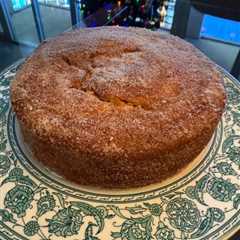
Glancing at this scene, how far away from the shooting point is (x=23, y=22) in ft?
4.93

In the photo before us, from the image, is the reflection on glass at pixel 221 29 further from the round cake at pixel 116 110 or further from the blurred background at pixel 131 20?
the round cake at pixel 116 110

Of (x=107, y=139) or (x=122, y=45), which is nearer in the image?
(x=107, y=139)

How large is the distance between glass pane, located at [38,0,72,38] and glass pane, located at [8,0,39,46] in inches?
2.1

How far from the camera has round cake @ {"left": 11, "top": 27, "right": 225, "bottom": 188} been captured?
0.73 metres

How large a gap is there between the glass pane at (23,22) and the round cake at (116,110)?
0.59m

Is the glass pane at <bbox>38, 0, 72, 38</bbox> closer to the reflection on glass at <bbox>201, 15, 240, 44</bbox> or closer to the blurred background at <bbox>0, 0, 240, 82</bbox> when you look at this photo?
the blurred background at <bbox>0, 0, 240, 82</bbox>

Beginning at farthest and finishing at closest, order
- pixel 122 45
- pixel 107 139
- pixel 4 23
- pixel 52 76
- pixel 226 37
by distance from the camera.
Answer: pixel 4 23 → pixel 226 37 → pixel 122 45 → pixel 52 76 → pixel 107 139

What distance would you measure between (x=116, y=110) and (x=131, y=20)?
730mm

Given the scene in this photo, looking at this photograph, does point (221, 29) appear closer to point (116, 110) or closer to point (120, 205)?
point (116, 110)

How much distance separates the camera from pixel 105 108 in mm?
775

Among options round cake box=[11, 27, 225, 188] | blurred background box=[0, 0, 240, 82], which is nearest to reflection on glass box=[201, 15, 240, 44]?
blurred background box=[0, 0, 240, 82]

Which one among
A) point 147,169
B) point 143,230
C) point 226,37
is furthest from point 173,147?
point 226,37

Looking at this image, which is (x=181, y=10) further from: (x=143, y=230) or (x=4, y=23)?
(x=143, y=230)

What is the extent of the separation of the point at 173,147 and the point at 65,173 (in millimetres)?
269
